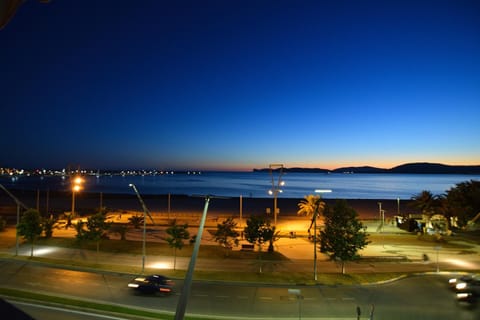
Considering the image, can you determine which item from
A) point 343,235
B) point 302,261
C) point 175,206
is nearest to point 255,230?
point 302,261

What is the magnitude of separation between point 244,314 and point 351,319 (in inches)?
279

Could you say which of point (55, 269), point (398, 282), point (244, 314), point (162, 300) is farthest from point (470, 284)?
point (55, 269)

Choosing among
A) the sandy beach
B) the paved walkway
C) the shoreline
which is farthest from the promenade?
the shoreline

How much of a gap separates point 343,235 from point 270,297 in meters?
11.4

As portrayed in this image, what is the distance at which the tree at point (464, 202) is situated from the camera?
55281 mm

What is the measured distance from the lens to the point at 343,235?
113 feet

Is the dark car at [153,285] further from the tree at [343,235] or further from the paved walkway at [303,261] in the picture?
the tree at [343,235]

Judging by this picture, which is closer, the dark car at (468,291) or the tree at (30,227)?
the dark car at (468,291)

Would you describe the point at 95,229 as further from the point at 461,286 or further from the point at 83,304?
the point at 461,286

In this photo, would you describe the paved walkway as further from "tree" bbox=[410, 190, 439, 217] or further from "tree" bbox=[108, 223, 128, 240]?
"tree" bbox=[410, 190, 439, 217]

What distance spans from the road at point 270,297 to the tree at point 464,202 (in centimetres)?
2744

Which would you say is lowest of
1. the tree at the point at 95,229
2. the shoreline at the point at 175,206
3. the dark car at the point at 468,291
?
the shoreline at the point at 175,206

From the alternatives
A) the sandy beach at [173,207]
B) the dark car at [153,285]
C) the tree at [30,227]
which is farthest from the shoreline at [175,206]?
the dark car at [153,285]

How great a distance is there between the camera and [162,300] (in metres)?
25.3
